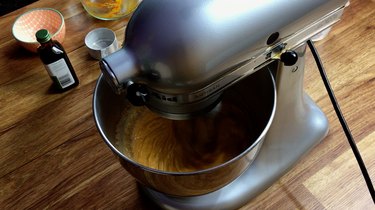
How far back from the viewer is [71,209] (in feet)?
2.28

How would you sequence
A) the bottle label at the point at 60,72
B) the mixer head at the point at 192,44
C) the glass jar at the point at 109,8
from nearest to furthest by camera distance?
the mixer head at the point at 192,44 → the bottle label at the point at 60,72 → the glass jar at the point at 109,8

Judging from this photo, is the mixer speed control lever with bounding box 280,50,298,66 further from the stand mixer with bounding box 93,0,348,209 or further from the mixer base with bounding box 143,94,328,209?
the mixer base with bounding box 143,94,328,209

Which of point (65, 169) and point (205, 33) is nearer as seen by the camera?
point (205, 33)

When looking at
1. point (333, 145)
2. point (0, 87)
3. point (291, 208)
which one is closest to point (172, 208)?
point (291, 208)

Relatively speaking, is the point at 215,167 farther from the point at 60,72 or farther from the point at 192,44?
the point at 60,72

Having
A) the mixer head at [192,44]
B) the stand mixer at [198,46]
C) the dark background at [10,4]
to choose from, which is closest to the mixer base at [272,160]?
the stand mixer at [198,46]

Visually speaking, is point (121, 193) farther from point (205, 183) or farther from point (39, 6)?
point (39, 6)

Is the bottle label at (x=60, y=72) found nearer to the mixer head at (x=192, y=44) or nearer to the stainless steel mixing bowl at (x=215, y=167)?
the stainless steel mixing bowl at (x=215, y=167)

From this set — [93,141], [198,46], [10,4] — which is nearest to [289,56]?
[198,46]

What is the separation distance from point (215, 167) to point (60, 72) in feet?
1.36

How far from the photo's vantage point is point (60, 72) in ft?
2.60

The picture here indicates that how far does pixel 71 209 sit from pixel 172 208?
0.17 meters

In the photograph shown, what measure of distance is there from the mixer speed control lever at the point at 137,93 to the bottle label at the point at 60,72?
0.36 metres

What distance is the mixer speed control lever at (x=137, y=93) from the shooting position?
48 cm
